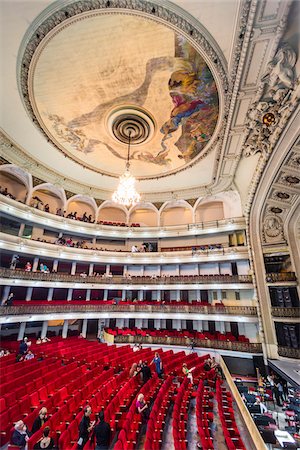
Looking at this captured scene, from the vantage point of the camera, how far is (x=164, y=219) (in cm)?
1820

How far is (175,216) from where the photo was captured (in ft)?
59.3

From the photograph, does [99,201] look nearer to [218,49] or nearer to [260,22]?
[218,49]

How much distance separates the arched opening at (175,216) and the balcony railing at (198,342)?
843 cm

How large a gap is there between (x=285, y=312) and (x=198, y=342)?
188 inches

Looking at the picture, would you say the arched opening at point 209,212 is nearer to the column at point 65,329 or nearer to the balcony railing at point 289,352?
the balcony railing at point 289,352

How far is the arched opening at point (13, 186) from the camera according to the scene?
44.1 feet

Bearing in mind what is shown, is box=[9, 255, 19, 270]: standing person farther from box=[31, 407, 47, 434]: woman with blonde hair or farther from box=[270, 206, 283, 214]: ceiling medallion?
box=[270, 206, 283, 214]: ceiling medallion

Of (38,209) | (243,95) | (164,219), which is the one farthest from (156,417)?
(164,219)

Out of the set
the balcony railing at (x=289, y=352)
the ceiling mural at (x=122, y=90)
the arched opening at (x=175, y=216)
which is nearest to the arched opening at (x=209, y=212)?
the arched opening at (x=175, y=216)

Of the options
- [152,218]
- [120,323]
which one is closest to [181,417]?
[120,323]

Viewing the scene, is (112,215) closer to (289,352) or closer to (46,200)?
(46,200)

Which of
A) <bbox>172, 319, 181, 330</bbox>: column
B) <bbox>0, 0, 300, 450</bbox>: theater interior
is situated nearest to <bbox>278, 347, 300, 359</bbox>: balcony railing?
<bbox>0, 0, 300, 450</bbox>: theater interior

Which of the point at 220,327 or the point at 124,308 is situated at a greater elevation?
the point at 124,308

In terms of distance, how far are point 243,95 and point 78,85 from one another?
6069 mm
